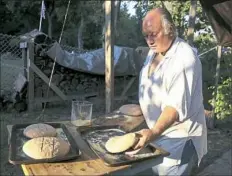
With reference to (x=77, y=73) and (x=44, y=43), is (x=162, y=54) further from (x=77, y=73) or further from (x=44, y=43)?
(x=77, y=73)

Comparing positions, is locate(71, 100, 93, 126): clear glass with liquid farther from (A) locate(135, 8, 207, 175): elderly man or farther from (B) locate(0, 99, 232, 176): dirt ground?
(B) locate(0, 99, 232, 176): dirt ground

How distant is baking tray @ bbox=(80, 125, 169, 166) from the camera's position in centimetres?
167

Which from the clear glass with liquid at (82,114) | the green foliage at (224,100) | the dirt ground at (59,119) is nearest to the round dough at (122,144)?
the clear glass with liquid at (82,114)

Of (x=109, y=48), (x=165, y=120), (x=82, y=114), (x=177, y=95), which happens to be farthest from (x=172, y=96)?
(x=109, y=48)

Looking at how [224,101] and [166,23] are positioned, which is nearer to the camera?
[166,23]

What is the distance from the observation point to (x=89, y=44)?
98.6 ft

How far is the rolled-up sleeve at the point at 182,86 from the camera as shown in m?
1.92

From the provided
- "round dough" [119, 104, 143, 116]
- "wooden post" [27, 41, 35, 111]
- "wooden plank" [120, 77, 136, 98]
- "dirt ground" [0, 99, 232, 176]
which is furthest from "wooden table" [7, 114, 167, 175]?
"wooden plank" [120, 77, 136, 98]

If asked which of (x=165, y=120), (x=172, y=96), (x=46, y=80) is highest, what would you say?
(x=172, y=96)

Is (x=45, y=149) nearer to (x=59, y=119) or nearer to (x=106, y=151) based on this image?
(x=106, y=151)

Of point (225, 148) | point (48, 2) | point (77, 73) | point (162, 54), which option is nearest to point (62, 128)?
point (162, 54)

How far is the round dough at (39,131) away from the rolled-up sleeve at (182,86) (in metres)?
0.63

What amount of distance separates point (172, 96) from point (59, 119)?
203 inches

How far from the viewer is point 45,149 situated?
5.39 ft
